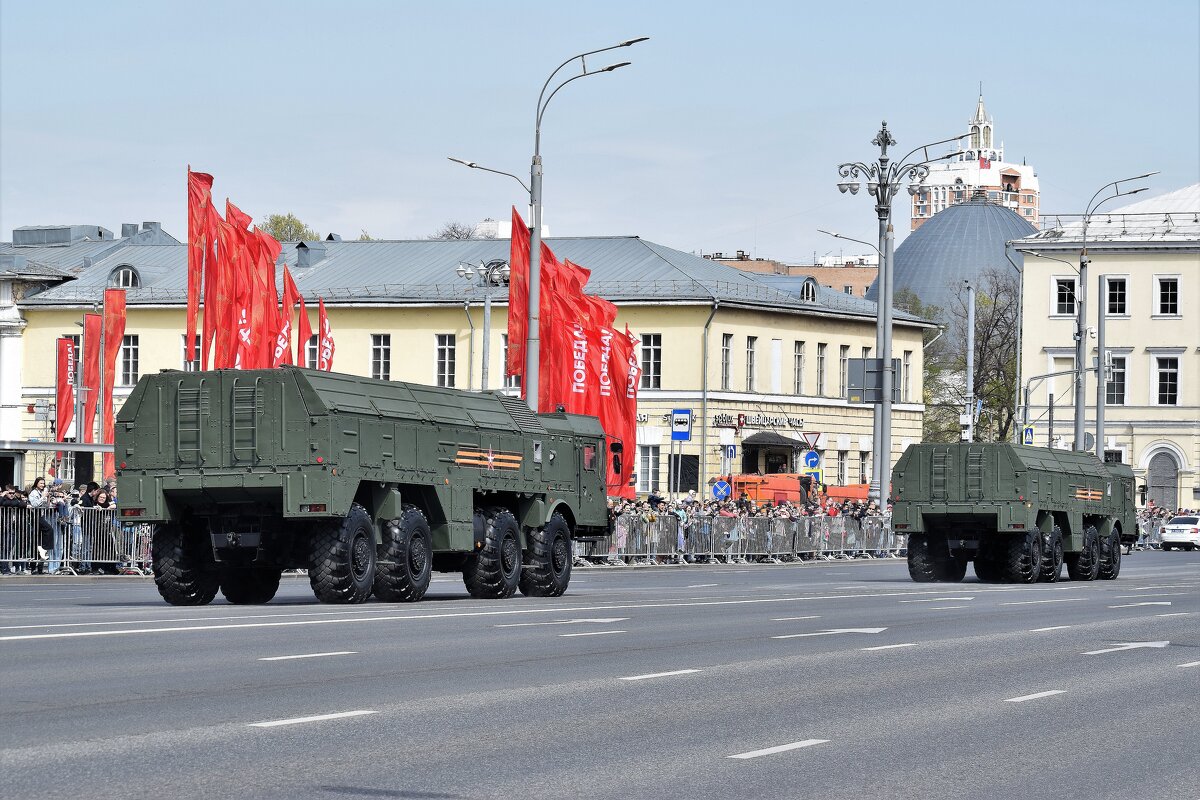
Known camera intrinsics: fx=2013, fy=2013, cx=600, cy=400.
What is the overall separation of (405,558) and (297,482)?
2154 mm

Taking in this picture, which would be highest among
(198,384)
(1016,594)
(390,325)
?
(390,325)

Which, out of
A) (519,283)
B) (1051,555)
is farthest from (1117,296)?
(519,283)

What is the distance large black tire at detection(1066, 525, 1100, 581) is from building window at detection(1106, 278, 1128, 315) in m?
57.7

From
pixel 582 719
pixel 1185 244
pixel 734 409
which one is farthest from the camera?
pixel 1185 244

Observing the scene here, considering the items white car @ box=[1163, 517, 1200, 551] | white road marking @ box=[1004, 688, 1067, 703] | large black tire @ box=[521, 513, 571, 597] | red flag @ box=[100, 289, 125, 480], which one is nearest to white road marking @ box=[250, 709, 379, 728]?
Result: white road marking @ box=[1004, 688, 1067, 703]

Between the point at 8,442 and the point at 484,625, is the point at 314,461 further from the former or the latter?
the point at 8,442

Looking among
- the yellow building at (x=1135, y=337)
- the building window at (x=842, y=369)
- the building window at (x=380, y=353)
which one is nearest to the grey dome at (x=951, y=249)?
the yellow building at (x=1135, y=337)

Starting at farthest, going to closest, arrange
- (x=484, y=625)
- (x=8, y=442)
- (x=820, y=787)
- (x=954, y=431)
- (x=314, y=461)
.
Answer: (x=954, y=431)
(x=8, y=442)
(x=314, y=461)
(x=484, y=625)
(x=820, y=787)

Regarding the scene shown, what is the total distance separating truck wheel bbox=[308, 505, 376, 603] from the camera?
75.3ft

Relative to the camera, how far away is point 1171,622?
23297 millimetres

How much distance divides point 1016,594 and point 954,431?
267 ft

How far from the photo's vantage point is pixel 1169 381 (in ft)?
306

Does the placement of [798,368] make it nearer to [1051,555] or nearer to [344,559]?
[1051,555]

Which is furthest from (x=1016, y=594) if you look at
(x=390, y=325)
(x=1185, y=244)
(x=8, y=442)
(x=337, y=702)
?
(x=1185, y=244)
